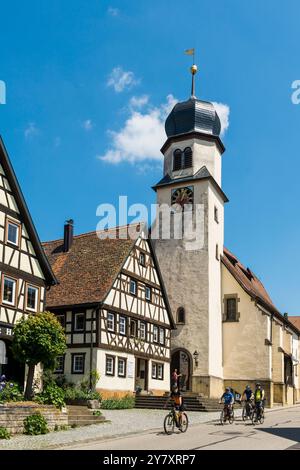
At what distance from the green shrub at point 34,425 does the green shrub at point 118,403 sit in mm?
11411

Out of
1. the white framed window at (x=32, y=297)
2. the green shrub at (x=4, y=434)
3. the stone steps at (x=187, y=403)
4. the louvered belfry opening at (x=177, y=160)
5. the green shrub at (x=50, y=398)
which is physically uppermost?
the louvered belfry opening at (x=177, y=160)

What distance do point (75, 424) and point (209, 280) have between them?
2476 cm

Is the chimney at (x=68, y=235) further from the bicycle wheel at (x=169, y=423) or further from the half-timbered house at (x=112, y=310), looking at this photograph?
the bicycle wheel at (x=169, y=423)

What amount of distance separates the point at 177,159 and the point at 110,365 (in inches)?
829

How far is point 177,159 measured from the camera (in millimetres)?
49688

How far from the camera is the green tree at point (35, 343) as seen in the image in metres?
24.4

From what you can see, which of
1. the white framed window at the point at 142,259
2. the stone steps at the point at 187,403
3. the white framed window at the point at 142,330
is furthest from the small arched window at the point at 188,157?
the stone steps at the point at 187,403

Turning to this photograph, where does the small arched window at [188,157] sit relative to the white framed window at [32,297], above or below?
above

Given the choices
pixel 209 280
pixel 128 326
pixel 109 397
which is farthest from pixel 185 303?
pixel 109 397

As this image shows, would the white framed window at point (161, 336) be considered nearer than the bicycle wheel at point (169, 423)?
No

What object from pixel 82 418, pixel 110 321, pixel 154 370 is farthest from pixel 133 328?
pixel 82 418

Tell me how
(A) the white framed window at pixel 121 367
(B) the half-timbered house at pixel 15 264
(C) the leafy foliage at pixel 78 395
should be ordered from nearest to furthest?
(B) the half-timbered house at pixel 15 264, (C) the leafy foliage at pixel 78 395, (A) the white framed window at pixel 121 367

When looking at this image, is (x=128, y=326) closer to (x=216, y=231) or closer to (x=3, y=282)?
(x=3, y=282)

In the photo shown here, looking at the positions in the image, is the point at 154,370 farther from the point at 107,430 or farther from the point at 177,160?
the point at 107,430
